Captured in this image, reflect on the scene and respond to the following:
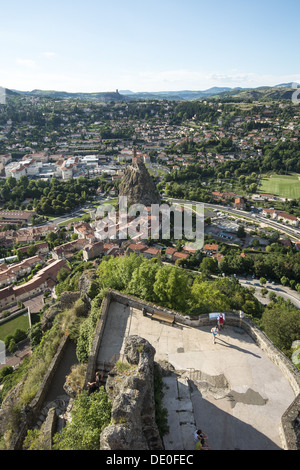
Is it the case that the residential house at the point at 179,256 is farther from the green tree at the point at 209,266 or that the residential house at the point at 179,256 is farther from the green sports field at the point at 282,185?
the green sports field at the point at 282,185

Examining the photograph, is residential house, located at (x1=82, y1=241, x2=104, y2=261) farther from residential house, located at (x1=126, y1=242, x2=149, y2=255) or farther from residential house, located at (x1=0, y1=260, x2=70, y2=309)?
residential house, located at (x1=126, y1=242, x2=149, y2=255)

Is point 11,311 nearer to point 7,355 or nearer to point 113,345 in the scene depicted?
point 7,355

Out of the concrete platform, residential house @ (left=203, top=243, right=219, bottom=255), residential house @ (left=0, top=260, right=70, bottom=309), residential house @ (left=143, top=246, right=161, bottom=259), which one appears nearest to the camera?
the concrete platform

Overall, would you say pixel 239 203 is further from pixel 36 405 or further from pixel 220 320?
pixel 36 405

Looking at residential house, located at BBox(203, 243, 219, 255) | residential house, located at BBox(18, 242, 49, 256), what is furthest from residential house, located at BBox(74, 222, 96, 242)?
residential house, located at BBox(203, 243, 219, 255)
